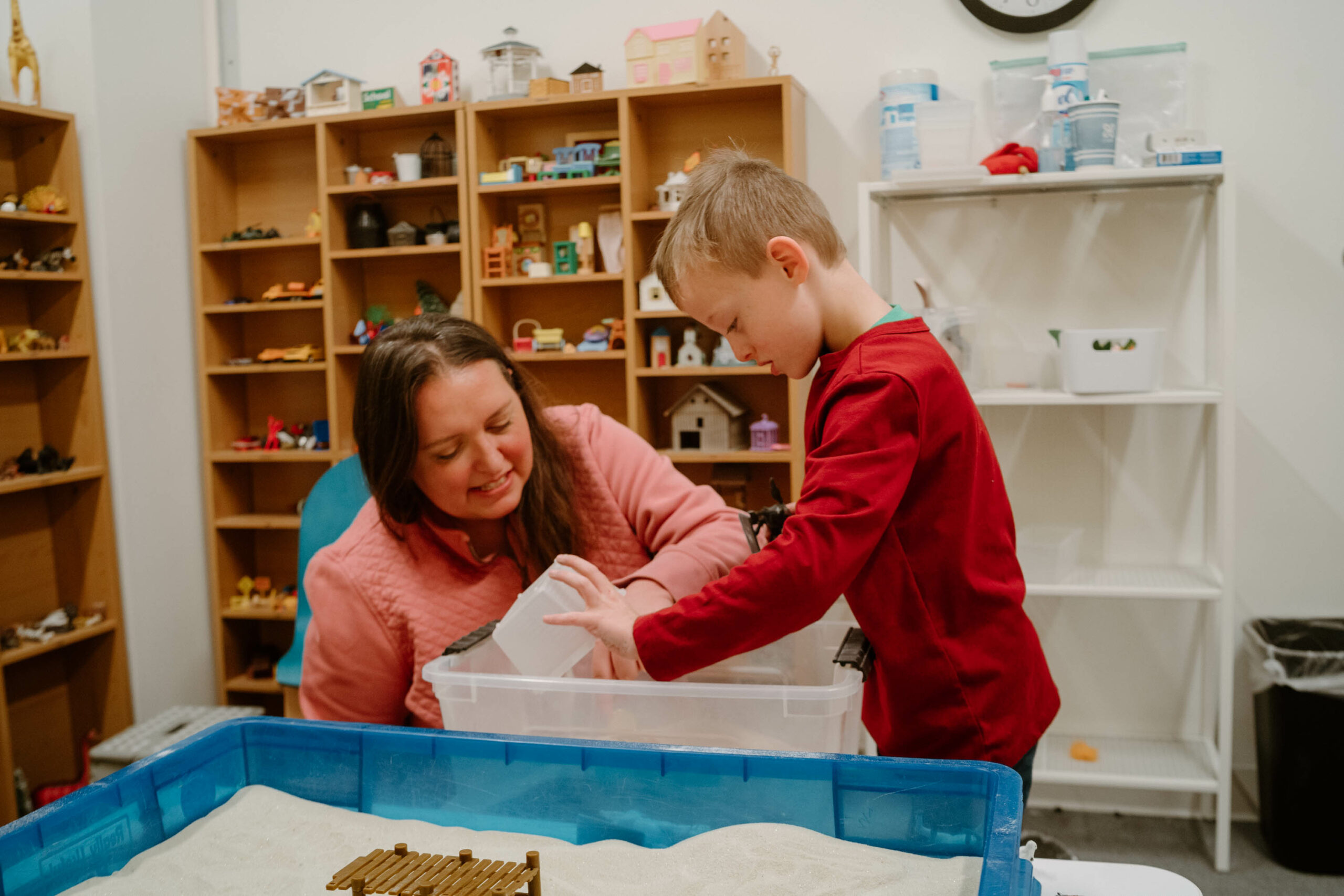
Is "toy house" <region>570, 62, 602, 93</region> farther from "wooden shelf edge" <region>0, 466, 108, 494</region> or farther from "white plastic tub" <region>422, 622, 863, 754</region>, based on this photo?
"white plastic tub" <region>422, 622, 863, 754</region>

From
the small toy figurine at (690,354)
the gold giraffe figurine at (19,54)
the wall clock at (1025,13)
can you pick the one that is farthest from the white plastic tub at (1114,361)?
the gold giraffe figurine at (19,54)

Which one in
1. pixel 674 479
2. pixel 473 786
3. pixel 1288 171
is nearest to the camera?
pixel 473 786

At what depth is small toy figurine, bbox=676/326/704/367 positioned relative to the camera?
9.50ft

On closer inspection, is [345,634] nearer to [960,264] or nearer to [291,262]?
[960,264]

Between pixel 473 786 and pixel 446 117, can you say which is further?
pixel 446 117

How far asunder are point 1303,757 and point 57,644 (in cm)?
329

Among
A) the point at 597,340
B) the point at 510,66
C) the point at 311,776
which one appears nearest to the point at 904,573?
the point at 311,776

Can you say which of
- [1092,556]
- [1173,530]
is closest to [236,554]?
[1092,556]

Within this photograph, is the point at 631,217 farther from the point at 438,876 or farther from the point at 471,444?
the point at 438,876

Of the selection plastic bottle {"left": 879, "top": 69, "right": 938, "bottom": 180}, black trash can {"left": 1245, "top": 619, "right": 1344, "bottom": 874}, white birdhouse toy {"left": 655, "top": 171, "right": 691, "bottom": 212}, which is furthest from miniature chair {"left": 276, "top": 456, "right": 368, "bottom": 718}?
black trash can {"left": 1245, "top": 619, "right": 1344, "bottom": 874}

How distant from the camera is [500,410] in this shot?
4.52ft

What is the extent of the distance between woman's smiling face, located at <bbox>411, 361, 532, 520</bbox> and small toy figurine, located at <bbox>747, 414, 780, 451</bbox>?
148cm

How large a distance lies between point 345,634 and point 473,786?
1.40ft

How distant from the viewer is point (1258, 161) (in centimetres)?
259
